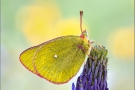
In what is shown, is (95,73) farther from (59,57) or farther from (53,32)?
(53,32)

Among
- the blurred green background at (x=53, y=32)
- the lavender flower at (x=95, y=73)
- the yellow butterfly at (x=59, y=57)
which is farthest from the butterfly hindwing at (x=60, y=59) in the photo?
the blurred green background at (x=53, y=32)

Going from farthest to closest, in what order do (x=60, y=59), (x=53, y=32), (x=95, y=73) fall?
(x=53, y=32) → (x=60, y=59) → (x=95, y=73)

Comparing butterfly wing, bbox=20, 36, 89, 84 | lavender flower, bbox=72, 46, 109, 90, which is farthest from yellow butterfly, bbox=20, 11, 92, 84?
lavender flower, bbox=72, 46, 109, 90

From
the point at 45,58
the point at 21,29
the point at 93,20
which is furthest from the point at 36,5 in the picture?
the point at 45,58

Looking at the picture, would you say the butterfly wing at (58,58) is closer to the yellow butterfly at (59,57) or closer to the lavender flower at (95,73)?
the yellow butterfly at (59,57)

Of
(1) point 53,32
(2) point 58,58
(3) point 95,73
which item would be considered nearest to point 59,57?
(2) point 58,58
